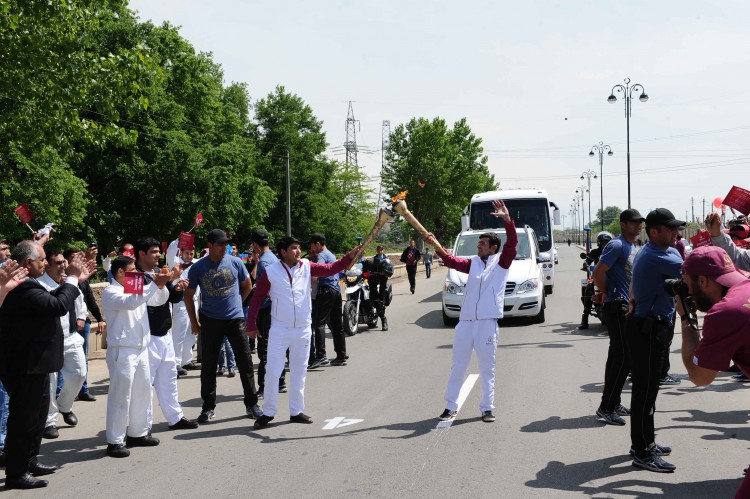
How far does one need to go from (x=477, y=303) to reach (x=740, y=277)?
396 centimetres

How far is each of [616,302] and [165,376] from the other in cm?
464

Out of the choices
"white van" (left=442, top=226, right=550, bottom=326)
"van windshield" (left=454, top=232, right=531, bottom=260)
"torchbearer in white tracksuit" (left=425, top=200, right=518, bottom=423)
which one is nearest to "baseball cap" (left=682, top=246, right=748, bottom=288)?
"torchbearer in white tracksuit" (left=425, top=200, right=518, bottom=423)

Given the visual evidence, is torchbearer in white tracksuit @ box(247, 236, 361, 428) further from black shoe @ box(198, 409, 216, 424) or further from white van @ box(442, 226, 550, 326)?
white van @ box(442, 226, 550, 326)

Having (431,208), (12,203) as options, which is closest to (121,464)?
(12,203)

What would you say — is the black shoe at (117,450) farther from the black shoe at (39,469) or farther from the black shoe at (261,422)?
the black shoe at (261,422)

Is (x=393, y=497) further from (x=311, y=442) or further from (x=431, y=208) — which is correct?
(x=431, y=208)

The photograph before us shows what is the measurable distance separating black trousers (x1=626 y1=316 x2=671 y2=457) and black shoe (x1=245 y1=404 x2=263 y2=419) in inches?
147

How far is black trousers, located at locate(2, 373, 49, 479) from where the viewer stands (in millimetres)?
5625

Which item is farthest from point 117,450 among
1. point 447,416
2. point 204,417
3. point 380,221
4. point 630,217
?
point 630,217

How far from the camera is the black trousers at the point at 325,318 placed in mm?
11280

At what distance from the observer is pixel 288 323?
7496mm

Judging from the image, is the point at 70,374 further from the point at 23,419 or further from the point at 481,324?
the point at 481,324

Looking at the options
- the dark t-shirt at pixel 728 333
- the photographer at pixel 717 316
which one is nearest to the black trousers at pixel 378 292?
the photographer at pixel 717 316

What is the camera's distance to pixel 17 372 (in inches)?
224
